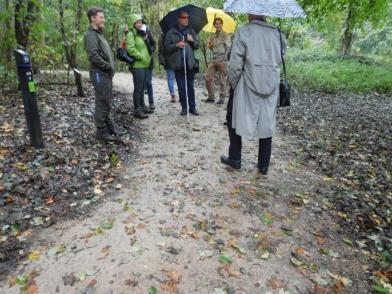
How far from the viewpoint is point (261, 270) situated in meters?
3.25

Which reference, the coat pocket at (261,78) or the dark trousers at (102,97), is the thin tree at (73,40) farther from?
the coat pocket at (261,78)

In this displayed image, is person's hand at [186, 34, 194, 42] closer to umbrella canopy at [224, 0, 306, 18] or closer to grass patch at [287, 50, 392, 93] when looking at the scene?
umbrella canopy at [224, 0, 306, 18]

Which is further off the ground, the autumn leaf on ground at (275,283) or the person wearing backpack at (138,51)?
the person wearing backpack at (138,51)

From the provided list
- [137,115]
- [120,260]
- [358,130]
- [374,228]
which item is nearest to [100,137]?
[137,115]

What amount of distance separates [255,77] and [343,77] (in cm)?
1216

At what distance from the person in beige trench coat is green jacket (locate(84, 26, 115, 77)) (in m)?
2.16

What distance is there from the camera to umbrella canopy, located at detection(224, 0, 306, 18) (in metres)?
4.24

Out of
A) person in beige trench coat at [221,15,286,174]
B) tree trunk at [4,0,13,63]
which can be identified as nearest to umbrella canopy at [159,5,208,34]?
person in beige trench coat at [221,15,286,174]

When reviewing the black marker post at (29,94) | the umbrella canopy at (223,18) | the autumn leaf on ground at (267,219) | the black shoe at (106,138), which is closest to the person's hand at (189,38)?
the umbrella canopy at (223,18)

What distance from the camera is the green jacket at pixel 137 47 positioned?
6.82 metres

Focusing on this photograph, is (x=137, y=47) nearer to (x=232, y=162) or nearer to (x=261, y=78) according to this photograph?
(x=232, y=162)

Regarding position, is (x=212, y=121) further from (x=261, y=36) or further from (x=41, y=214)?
(x=41, y=214)

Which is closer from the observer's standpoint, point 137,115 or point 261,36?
point 261,36

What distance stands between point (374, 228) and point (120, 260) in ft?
10.1
